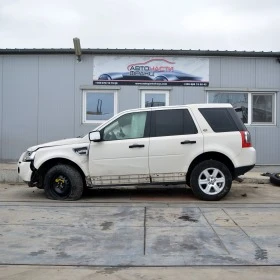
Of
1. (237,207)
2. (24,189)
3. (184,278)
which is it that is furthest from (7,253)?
(24,189)

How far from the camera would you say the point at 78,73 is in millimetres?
13734

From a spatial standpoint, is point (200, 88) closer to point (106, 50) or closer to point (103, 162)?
point (106, 50)

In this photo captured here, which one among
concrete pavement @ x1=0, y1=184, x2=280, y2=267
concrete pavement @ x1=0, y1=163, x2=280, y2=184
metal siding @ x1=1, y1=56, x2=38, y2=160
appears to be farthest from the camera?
metal siding @ x1=1, y1=56, x2=38, y2=160

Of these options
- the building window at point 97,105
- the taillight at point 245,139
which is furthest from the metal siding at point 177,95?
the taillight at point 245,139

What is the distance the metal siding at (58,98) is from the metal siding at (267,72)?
5676 millimetres

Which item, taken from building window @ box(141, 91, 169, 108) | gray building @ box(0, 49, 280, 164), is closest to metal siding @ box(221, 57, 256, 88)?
gray building @ box(0, 49, 280, 164)

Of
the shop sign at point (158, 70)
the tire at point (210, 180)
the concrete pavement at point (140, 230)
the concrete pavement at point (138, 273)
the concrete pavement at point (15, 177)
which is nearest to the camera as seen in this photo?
the concrete pavement at point (138, 273)

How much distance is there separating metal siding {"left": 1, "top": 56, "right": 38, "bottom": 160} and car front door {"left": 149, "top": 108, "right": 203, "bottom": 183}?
5.81 m

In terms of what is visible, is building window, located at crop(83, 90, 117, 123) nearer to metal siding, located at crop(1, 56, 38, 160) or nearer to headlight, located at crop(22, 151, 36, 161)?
metal siding, located at crop(1, 56, 38, 160)

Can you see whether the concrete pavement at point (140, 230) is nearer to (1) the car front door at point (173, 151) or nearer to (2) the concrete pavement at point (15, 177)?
(1) the car front door at point (173, 151)

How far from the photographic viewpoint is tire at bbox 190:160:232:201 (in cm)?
909

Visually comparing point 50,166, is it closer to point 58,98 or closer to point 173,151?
point 173,151

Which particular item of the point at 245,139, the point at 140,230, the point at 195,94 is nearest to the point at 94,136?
the point at 140,230

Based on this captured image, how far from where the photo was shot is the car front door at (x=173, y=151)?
912 centimetres
